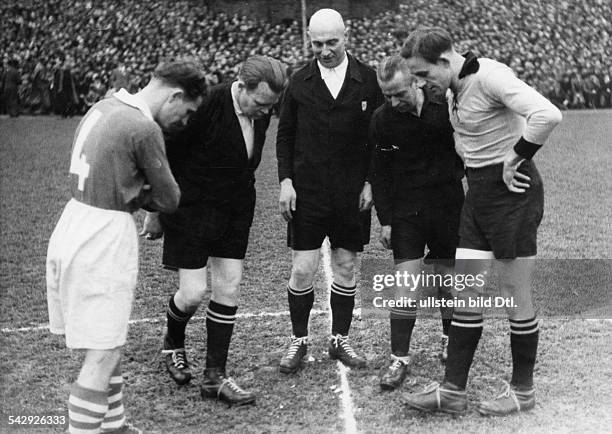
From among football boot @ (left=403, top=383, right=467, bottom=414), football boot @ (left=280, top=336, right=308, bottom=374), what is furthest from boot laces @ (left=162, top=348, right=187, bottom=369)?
football boot @ (left=403, top=383, right=467, bottom=414)

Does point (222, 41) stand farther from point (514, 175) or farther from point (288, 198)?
point (514, 175)

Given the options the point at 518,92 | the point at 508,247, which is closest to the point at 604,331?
the point at 508,247

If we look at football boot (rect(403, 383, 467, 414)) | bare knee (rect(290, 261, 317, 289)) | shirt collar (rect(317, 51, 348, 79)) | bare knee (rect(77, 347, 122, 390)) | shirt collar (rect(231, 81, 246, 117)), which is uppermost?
shirt collar (rect(317, 51, 348, 79))

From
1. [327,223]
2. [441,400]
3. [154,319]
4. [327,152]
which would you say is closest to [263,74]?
[327,152]

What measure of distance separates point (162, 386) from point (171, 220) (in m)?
1.02

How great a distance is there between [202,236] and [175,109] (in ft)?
3.21

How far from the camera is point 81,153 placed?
11.8ft

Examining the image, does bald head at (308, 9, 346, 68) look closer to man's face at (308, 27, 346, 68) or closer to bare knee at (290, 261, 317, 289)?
man's face at (308, 27, 346, 68)

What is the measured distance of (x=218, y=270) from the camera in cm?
473

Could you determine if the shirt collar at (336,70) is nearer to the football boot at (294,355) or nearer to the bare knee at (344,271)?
Result: the bare knee at (344,271)

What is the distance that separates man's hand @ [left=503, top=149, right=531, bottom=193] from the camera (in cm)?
405

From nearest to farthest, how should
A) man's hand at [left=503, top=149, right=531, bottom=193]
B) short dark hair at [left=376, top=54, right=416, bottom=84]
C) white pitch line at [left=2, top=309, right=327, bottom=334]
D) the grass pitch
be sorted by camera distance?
man's hand at [left=503, top=149, right=531, bottom=193] < the grass pitch < short dark hair at [left=376, top=54, right=416, bottom=84] < white pitch line at [left=2, top=309, right=327, bottom=334]

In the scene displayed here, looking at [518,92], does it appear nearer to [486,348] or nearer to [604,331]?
[486,348]

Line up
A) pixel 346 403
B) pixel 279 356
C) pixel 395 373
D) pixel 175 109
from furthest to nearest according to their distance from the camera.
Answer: pixel 279 356, pixel 395 373, pixel 346 403, pixel 175 109
